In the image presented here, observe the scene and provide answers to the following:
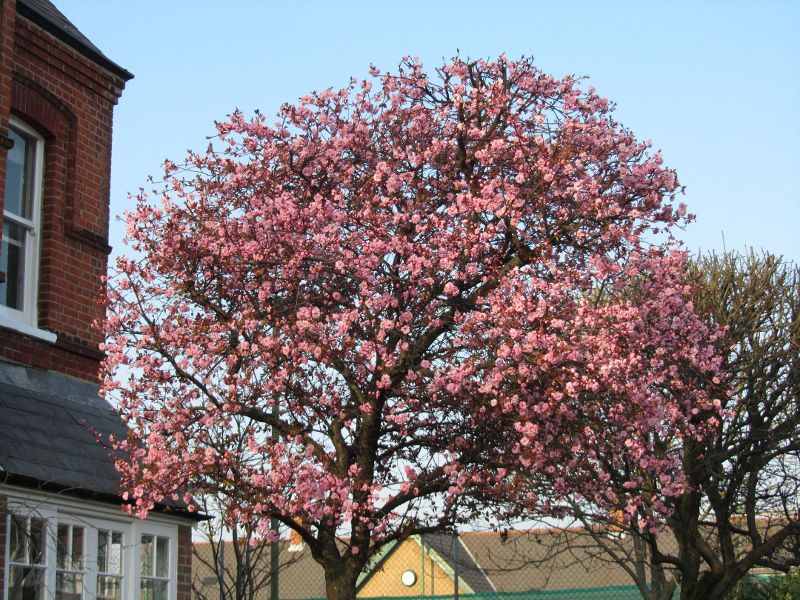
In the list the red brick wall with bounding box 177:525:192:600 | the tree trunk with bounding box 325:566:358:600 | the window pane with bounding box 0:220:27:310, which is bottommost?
the tree trunk with bounding box 325:566:358:600

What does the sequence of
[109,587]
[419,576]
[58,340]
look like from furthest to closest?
[419,576]
[58,340]
[109,587]

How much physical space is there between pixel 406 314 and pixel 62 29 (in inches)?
250

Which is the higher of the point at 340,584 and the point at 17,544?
the point at 17,544

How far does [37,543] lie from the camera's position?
36.4 feet

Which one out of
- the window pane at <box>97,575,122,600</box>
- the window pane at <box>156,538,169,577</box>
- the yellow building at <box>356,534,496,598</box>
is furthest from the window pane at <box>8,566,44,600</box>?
the yellow building at <box>356,534,496,598</box>

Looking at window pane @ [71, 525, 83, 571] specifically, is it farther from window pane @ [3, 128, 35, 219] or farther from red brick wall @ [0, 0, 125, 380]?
window pane @ [3, 128, 35, 219]

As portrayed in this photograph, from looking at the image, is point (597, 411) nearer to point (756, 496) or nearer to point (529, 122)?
point (529, 122)

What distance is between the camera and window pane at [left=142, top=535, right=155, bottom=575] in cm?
1289

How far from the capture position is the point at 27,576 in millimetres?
10914

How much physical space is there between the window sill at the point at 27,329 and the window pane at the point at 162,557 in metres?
2.79

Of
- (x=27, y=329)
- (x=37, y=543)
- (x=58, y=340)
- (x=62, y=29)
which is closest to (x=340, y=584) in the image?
(x=37, y=543)

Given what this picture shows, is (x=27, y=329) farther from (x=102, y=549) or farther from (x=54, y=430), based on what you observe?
(x=102, y=549)

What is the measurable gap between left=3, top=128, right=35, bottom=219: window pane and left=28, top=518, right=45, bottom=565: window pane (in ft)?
13.5

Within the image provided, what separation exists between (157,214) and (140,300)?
1.04 metres
